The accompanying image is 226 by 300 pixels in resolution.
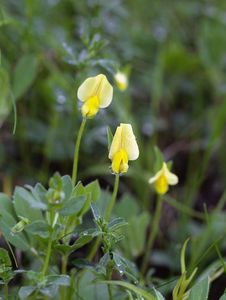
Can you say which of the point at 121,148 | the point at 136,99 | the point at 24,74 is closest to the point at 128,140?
the point at 121,148

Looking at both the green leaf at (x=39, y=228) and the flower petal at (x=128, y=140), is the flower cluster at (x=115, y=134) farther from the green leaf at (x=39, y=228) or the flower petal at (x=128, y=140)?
the green leaf at (x=39, y=228)

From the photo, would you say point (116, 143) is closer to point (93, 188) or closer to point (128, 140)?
point (128, 140)

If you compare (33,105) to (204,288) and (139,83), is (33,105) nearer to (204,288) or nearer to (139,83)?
(139,83)

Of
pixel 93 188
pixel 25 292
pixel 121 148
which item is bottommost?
pixel 25 292

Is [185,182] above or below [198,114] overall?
below

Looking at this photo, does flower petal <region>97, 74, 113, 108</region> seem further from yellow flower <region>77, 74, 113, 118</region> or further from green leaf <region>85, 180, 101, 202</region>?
green leaf <region>85, 180, 101, 202</region>

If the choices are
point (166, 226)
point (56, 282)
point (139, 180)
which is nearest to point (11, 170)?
point (139, 180)
